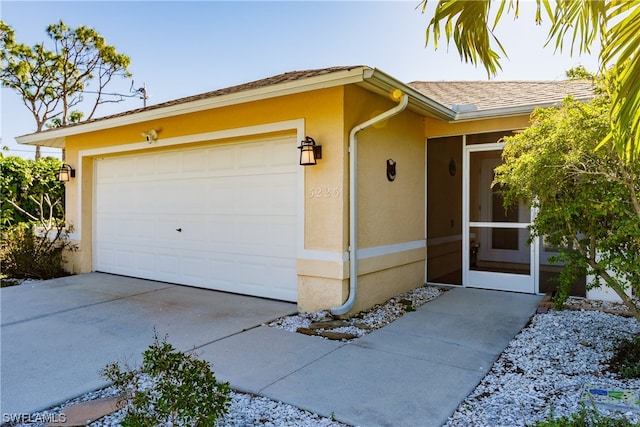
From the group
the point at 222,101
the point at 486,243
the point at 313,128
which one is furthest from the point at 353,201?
the point at 486,243

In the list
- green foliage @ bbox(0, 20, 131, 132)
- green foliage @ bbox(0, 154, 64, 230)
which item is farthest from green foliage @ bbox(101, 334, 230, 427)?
green foliage @ bbox(0, 20, 131, 132)

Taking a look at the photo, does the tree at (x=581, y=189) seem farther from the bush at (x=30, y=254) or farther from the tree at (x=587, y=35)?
the bush at (x=30, y=254)

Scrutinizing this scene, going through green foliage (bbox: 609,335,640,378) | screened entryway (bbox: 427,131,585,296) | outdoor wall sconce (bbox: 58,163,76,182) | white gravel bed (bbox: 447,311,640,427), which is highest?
outdoor wall sconce (bbox: 58,163,76,182)

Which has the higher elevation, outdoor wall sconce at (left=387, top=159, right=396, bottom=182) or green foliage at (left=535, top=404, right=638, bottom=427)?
outdoor wall sconce at (left=387, top=159, right=396, bottom=182)

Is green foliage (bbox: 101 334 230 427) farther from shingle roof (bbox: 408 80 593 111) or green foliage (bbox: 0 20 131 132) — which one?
green foliage (bbox: 0 20 131 132)

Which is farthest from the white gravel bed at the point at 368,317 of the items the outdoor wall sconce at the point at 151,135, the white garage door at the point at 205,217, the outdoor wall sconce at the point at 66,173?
the outdoor wall sconce at the point at 66,173

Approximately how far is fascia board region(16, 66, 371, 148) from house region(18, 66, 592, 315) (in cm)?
2

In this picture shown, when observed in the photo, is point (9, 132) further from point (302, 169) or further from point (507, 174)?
point (507, 174)

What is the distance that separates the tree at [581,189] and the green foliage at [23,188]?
1103 centimetres

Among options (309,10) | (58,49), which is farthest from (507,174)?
(58,49)

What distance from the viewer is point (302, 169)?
5664mm

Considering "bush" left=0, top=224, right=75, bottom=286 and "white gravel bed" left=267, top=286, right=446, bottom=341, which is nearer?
"white gravel bed" left=267, top=286, right=446, bottom=341

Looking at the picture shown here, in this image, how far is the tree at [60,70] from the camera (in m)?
19.2

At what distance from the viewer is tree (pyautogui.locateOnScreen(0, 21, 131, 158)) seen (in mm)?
19156
